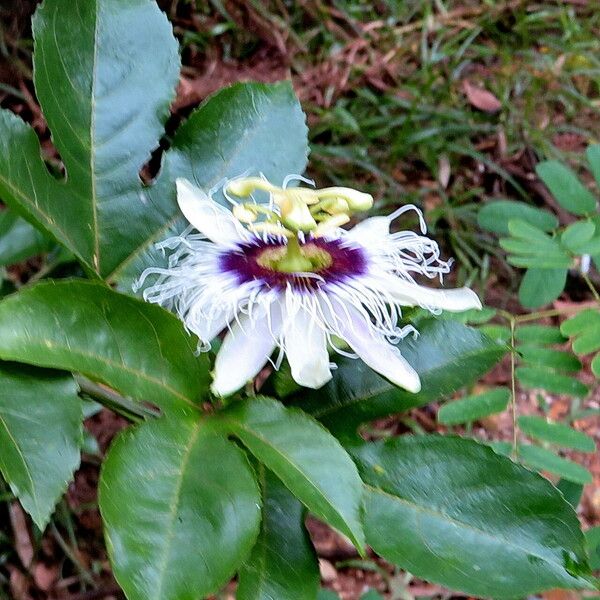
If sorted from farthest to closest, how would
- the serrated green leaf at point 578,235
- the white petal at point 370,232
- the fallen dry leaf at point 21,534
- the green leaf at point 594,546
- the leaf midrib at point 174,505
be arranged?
the fallen dry leaf at point 21,534, the serrated green leaf at point 578,235, the green leaf at point 594,546, the white petal at point 370,232, the leaf midrib at point 174,505

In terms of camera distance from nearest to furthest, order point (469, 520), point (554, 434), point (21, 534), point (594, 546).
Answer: point (469, 520)
point (594, 546)
point (554, 434)
point (21, 534)

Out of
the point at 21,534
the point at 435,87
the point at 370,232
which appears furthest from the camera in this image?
the point at 435,87

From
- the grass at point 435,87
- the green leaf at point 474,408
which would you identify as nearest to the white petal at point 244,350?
the green leaf at point 474,408

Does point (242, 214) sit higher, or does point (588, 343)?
point (242, 214)

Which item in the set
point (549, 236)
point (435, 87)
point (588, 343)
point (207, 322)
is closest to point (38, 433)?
point (207, 322)

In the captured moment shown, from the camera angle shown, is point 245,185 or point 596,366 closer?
point 245,185

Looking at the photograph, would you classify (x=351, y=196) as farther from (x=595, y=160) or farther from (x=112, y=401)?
(x=595, y=160)

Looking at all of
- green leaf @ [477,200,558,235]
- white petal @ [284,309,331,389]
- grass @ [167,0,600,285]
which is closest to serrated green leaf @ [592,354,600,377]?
green leaf @ [477,200,558,235]

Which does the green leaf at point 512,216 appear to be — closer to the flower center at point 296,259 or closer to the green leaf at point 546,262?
the green leaf at point 546,262
